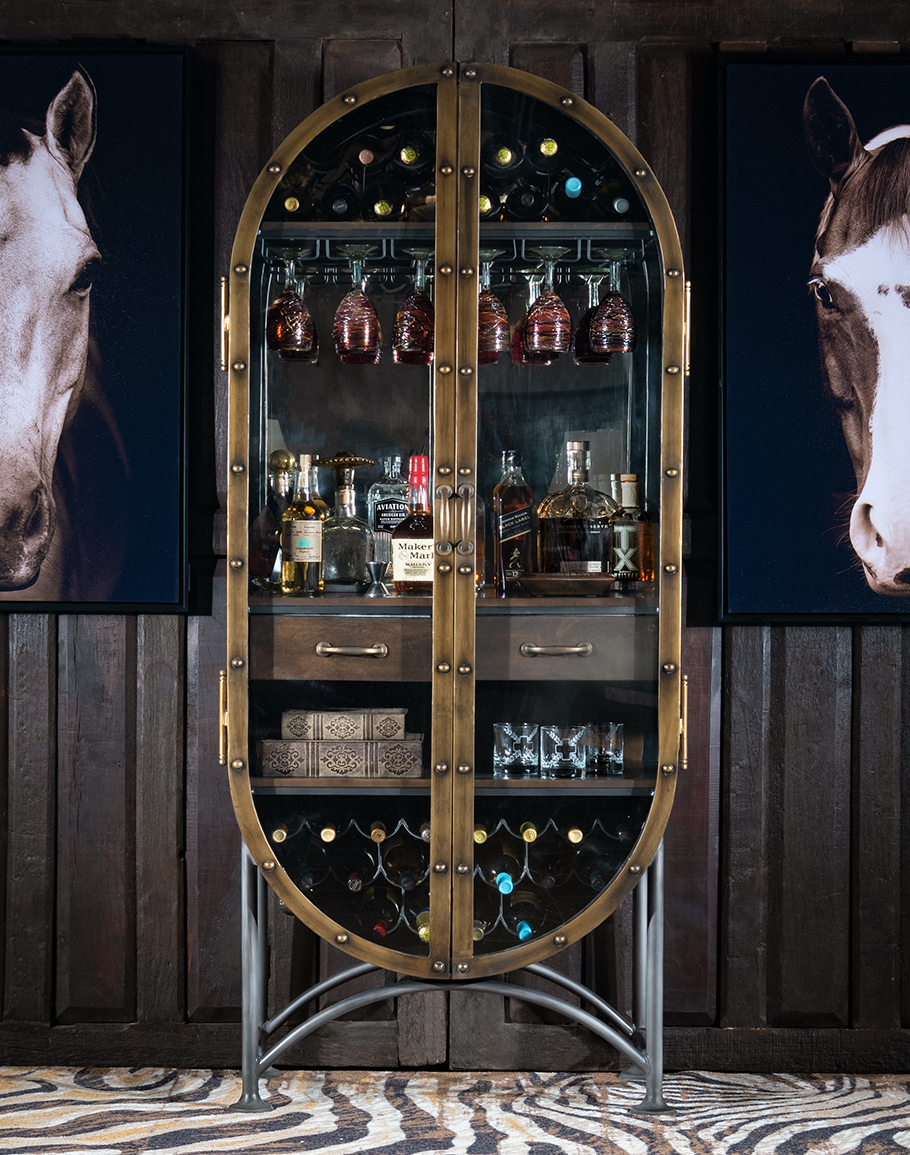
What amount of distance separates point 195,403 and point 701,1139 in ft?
6.53

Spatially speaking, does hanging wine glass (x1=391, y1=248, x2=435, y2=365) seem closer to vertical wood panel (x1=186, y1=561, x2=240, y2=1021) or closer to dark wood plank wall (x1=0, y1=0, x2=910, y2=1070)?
dark wood plank wall (x1=0, y1=0, x2=910, y2=1070)

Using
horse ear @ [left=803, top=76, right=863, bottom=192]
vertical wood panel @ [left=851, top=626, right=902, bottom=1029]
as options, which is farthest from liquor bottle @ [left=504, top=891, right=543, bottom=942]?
horse ear @ [left=803, top=76, right=863, bottom=192]

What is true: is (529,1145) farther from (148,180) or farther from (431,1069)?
(148,180)

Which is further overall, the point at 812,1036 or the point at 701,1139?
the point at 812,1036

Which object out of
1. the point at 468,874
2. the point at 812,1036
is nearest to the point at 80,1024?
the point at 468,874

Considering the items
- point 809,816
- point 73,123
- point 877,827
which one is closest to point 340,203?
point 73,123

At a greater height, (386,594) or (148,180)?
(148,180)

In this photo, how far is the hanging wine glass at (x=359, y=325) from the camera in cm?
207

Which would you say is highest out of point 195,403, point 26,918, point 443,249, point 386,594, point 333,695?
point 443,249

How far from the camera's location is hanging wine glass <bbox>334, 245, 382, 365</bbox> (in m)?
2.07

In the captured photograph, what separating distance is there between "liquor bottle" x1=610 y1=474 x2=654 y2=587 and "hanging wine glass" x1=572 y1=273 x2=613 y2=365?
257 millimetres

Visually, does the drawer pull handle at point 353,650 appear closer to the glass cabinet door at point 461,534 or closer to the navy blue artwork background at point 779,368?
the glass cabinet door at point 461,534

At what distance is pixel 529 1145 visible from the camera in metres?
1.97

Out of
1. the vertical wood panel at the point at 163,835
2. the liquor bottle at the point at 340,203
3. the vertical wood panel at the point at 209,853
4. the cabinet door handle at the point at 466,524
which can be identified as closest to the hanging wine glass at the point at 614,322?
the cabinet door handle at the point at 466,524
